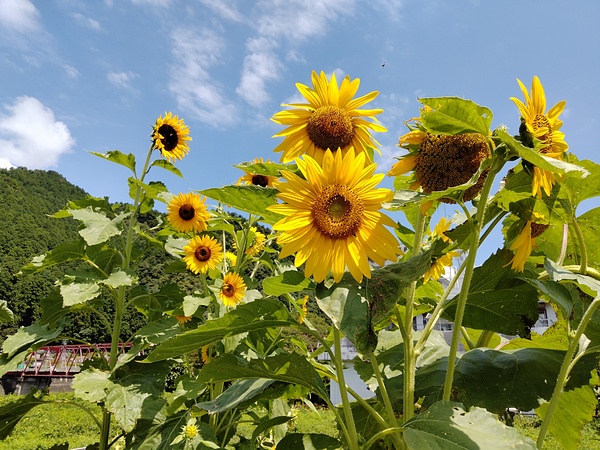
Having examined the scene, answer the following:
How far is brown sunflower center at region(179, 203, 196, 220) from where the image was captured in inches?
88.0

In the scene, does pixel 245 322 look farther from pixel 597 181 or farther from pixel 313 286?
pixel 597 181

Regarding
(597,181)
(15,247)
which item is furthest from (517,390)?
(15,247)

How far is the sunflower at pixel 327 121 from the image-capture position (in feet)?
2.83

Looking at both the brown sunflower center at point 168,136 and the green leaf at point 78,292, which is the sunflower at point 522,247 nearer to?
the green leaf at point 78,292

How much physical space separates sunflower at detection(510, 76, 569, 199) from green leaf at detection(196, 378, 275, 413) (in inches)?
23.3

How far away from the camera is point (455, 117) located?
0.67 m

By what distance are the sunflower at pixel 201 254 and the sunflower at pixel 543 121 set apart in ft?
5.51

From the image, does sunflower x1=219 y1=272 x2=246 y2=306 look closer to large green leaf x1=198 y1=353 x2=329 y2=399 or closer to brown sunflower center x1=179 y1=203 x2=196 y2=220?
brown sunflower center x1=179 y1=203 x2=196 y2=220

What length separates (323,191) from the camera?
28.7 inches

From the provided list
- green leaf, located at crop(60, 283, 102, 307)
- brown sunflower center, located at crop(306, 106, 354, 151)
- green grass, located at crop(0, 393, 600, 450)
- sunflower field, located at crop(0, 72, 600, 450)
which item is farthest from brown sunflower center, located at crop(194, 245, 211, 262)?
green grass, located at crop(0, 393, 600, 450)

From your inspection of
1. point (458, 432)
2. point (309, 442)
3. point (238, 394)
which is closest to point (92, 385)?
point (238, 394)

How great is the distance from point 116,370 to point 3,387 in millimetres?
21024

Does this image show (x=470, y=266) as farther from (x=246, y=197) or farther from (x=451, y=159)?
(x=246, y=197)

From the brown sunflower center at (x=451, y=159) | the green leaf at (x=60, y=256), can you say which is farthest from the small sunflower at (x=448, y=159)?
the green leaf at (x=60, y=256)
